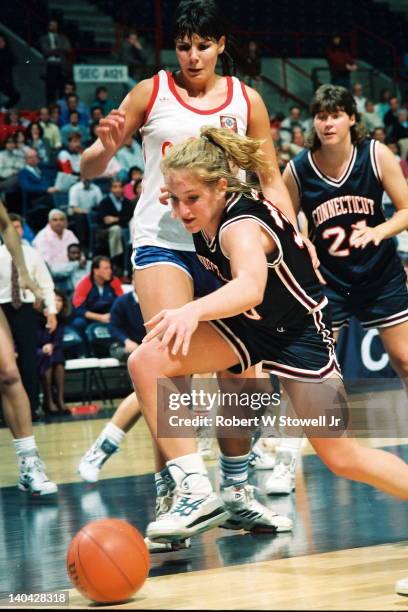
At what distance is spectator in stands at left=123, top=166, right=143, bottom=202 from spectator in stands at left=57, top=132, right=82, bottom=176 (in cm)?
81

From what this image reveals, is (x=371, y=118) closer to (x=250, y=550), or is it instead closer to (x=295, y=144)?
(x=295, y=144)

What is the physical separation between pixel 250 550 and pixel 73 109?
44.3ft

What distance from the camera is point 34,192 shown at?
1541cm

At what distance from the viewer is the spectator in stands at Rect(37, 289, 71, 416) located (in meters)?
12.3

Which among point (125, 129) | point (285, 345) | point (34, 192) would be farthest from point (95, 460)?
point (34, 192)

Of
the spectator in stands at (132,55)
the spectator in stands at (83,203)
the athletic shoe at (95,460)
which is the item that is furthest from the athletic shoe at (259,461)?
the spectator in stands at (132,55)

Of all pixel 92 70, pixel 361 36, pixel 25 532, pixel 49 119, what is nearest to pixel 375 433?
pixel 25 532

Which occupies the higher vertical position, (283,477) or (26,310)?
(26,310)

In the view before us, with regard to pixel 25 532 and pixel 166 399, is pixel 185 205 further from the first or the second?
pixel 25 532

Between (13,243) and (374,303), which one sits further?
(13,243)

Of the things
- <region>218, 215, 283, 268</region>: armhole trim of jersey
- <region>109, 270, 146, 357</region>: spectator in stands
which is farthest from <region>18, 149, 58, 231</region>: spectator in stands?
<region>218, 215, 283, 268</region>: armhole trim of jersey

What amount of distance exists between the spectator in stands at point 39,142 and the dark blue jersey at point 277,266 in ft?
40.0

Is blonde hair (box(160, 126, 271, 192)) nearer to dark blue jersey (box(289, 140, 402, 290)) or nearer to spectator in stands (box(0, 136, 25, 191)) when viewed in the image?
dark blue jersey (box(289, 140, 402, 290))

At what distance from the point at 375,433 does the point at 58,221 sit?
6567 millimetres
